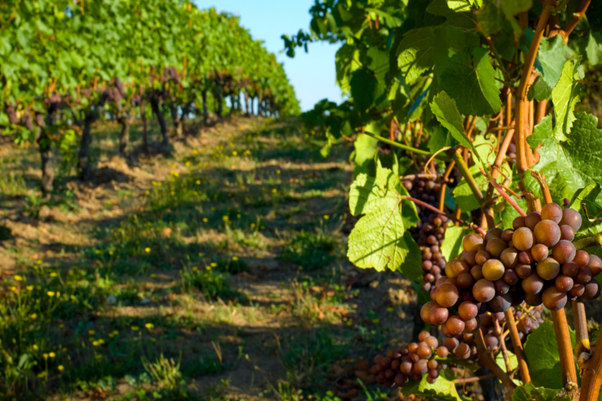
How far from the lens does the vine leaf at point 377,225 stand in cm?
100

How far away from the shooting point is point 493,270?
1.91 ft

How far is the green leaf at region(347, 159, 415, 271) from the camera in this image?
1000 mm

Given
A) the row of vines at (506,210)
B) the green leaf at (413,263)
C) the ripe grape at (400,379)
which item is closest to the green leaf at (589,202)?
the row of vines at (506,210)

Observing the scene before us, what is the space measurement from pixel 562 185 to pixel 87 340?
3929 mm

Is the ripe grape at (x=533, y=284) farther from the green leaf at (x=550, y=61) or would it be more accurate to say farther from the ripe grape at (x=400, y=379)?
the ripe grape at (x=400, y=379)

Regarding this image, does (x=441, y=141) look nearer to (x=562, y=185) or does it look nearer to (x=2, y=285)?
(x=562, y=185)

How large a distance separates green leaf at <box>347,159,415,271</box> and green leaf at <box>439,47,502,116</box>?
0.93 ft

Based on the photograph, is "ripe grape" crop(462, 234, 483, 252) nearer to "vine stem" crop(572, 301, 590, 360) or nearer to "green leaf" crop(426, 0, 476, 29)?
"vine stem" crop(572, 301, 590, 360)

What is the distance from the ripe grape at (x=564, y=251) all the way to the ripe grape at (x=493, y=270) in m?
0.07

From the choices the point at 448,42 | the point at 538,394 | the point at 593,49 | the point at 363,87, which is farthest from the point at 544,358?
the point at 363,87

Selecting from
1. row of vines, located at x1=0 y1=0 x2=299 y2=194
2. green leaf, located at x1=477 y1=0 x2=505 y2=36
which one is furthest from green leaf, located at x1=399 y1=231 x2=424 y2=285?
row of vines, located at x1=0 y1=0 x2=299 y2=194

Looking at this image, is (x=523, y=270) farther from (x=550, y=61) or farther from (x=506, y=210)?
(x=550, y=61)

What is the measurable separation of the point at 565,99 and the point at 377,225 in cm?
48

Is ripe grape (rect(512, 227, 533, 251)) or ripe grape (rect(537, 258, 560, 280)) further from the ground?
ripe grape (rect(512, 227, 533, 251))
